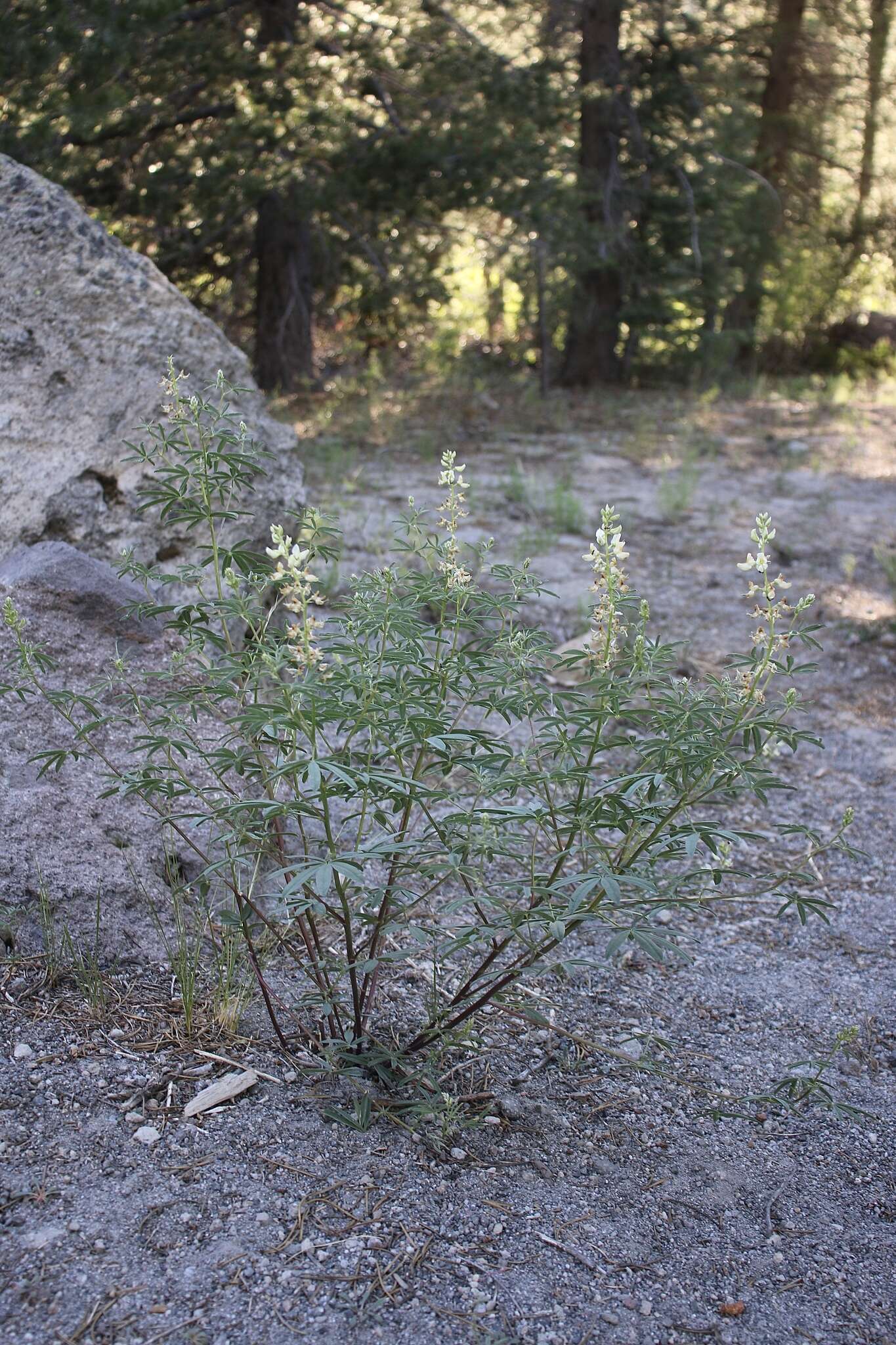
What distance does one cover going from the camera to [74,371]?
3.60 metres

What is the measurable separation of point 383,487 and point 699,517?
193cm

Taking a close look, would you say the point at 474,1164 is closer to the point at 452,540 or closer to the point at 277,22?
the point at 452,540

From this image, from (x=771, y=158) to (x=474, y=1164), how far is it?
12.1 m

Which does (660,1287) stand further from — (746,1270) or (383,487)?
(383,487)

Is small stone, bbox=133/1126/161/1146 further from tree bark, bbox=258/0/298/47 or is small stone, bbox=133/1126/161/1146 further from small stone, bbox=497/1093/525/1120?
tree bark, bbox=258/0/298/47

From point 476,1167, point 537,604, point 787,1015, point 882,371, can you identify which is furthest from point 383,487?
point 882,371

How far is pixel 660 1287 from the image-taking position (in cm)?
187

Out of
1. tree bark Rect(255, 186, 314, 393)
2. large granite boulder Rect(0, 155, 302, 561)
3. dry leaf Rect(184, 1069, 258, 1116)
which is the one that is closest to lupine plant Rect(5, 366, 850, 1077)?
dry leaf Rect(184, 1069, 258, 1116)

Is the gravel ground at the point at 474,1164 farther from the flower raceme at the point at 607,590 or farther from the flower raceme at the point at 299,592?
the flower raceme at the point at 299,592

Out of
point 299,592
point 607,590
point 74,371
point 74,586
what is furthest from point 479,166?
point 299,592

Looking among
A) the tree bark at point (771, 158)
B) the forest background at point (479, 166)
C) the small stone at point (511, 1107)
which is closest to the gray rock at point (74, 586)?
the small stone at point (511, 1107)

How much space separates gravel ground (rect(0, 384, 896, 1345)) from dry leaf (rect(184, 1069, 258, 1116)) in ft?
0.07

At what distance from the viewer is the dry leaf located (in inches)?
84.2

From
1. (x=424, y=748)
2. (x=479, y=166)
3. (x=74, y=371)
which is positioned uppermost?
(x=479, y=166)
